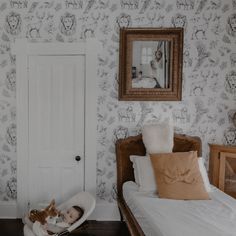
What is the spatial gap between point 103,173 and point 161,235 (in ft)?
5.43

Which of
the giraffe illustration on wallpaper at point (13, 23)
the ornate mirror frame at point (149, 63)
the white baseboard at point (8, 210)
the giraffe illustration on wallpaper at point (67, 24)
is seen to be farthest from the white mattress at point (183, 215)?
the giraffe illustration on wallpaper at point (13, 23)

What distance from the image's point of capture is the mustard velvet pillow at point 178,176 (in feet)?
9.68

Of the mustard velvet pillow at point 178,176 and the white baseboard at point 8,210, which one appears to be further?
the white baseboard at point 8,210

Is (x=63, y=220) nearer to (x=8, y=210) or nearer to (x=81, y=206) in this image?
(x=81, y=206)

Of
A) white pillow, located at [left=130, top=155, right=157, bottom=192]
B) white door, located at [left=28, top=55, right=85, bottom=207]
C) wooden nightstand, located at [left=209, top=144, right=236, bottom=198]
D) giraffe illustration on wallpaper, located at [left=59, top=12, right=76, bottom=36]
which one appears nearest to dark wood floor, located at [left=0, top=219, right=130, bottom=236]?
white door, located at [left=28, top=55, right=85, bottom=207]

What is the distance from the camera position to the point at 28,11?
11.8 ft

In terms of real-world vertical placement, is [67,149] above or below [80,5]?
below

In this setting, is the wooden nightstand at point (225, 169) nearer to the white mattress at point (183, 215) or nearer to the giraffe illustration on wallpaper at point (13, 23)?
the white mattress at point (183, 215)

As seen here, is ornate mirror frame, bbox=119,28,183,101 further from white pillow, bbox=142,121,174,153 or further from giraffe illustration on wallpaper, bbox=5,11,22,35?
giraffe illustration on wallpaper, bbox=5,11,22,35

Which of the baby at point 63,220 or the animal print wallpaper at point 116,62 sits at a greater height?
the animal print wallpaper at point 116,62

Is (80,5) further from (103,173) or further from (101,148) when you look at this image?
(103,173)

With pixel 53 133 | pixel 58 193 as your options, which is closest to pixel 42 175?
pixel 58 193

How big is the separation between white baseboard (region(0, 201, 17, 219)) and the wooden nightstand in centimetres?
239

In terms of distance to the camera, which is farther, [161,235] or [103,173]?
[103,173]
